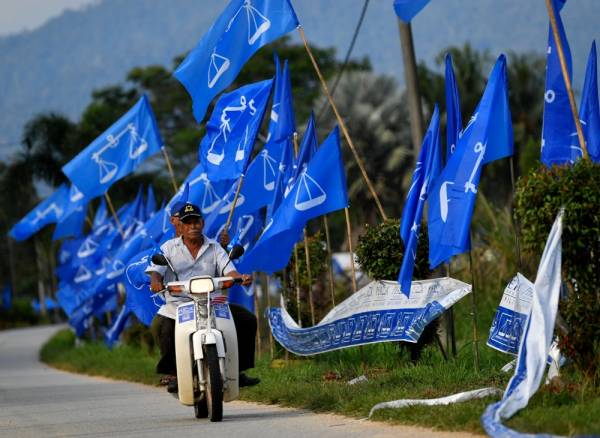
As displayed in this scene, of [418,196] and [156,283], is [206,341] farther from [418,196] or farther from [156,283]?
[418,196]

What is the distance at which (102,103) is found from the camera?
58.6 metres

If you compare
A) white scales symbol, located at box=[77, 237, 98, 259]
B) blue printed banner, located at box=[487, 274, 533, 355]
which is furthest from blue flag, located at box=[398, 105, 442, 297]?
white scales symbol, located at box=[77, 237, 98, 259]

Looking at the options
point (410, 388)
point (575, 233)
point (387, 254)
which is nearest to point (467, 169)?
point (410, 388)

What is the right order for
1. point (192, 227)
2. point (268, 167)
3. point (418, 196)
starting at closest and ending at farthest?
1. point (192, 227)
2. point (418, 196)
3. point (268, 167)

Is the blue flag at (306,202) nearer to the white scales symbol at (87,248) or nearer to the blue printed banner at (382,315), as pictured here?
the blue printed banner at (382,315)

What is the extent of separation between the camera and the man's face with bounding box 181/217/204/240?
1130 cm

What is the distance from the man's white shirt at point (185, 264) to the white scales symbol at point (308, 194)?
8.85 feet

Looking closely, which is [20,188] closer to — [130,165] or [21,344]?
[21,344]

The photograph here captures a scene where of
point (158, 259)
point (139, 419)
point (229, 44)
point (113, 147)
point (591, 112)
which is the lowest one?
point (139, 419)

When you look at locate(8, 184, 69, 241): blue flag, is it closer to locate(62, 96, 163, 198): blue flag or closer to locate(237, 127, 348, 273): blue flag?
locate(62, 96, 163, 198): blue flag

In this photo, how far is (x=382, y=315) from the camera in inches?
538

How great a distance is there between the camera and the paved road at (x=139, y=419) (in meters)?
9.77

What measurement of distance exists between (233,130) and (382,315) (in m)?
3.87

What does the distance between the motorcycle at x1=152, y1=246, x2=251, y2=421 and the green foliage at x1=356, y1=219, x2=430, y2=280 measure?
3.30 metres
